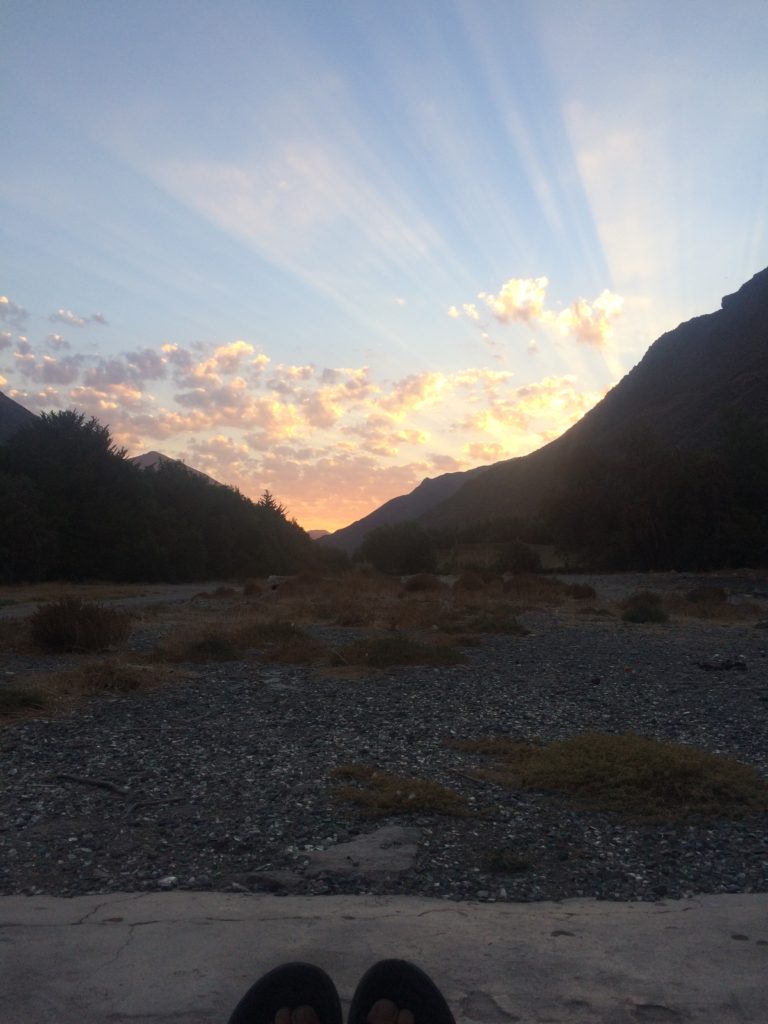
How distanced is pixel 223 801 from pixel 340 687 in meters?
6.26

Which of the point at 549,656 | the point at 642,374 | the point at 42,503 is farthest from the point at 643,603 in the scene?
the point at 642,374

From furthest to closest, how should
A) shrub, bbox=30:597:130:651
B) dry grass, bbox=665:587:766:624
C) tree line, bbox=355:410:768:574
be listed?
1. tree line, bbox=355:410:768:574
2. dry grass, bbox=665:587:766:624
3. shrub, bbox=30:597:130:651

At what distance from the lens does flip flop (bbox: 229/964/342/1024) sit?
3.06 meters

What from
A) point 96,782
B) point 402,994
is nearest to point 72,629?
point 96,782

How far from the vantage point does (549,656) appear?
54.6 feet

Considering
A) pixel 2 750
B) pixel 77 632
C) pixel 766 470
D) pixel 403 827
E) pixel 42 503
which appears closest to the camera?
pixel 403 827

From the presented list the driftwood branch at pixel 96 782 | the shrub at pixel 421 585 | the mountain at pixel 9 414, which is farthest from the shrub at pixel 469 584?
the mountain at pixel 9 414

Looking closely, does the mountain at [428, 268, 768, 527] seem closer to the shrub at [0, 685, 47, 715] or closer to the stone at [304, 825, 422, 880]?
the shrub at [0, 685, 47, 715]

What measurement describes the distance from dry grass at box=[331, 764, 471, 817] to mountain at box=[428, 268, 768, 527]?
271ft

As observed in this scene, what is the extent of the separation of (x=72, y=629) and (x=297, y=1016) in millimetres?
14712

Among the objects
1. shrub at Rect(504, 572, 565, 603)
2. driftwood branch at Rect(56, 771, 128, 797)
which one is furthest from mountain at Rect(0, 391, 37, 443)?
driftwood branch at Rect(56, 771, 128, 797)

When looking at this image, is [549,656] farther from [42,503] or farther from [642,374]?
[642,374]

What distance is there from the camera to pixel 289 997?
312 cm

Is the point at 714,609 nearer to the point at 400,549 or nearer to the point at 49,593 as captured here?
the point at 49,593
